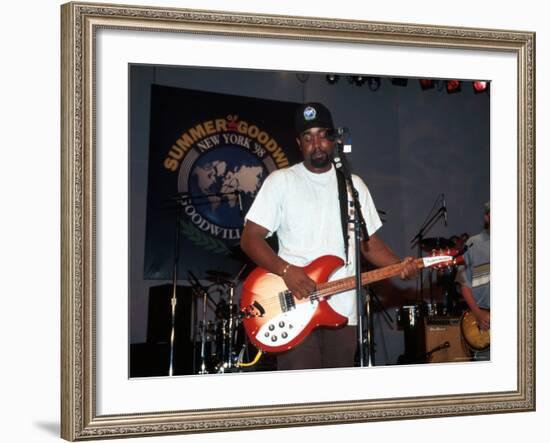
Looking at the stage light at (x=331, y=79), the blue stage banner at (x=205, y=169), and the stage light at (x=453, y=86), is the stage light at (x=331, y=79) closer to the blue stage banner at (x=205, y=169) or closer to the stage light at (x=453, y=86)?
the blue stage banner at (x=205, y=169)

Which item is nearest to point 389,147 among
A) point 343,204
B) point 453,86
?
point 343,204

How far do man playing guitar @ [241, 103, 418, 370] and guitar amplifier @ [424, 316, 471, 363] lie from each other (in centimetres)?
43

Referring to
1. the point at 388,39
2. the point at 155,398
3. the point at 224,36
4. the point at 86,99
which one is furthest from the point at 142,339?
the point at 388,39

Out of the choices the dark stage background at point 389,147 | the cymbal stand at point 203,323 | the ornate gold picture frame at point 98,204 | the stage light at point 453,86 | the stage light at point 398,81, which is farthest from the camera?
the stage light at point 453,86

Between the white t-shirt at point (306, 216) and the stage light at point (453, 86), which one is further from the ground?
the stage light at point (453, 86)

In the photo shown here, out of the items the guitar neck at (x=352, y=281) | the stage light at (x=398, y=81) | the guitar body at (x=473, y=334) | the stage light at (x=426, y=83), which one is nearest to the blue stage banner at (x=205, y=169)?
the guitar neck at (x=352, y=281)

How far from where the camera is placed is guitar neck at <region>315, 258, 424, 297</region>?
5762 millimetres

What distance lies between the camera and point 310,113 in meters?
5.73

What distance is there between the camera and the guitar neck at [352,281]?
5.76m

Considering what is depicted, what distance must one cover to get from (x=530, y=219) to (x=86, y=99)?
2.40 metres

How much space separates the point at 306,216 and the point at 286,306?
44 cm

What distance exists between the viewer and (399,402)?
19.3 ft

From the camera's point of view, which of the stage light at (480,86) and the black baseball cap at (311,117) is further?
the stage light at (480,86)

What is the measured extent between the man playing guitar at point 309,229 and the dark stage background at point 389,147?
0.38 ft
